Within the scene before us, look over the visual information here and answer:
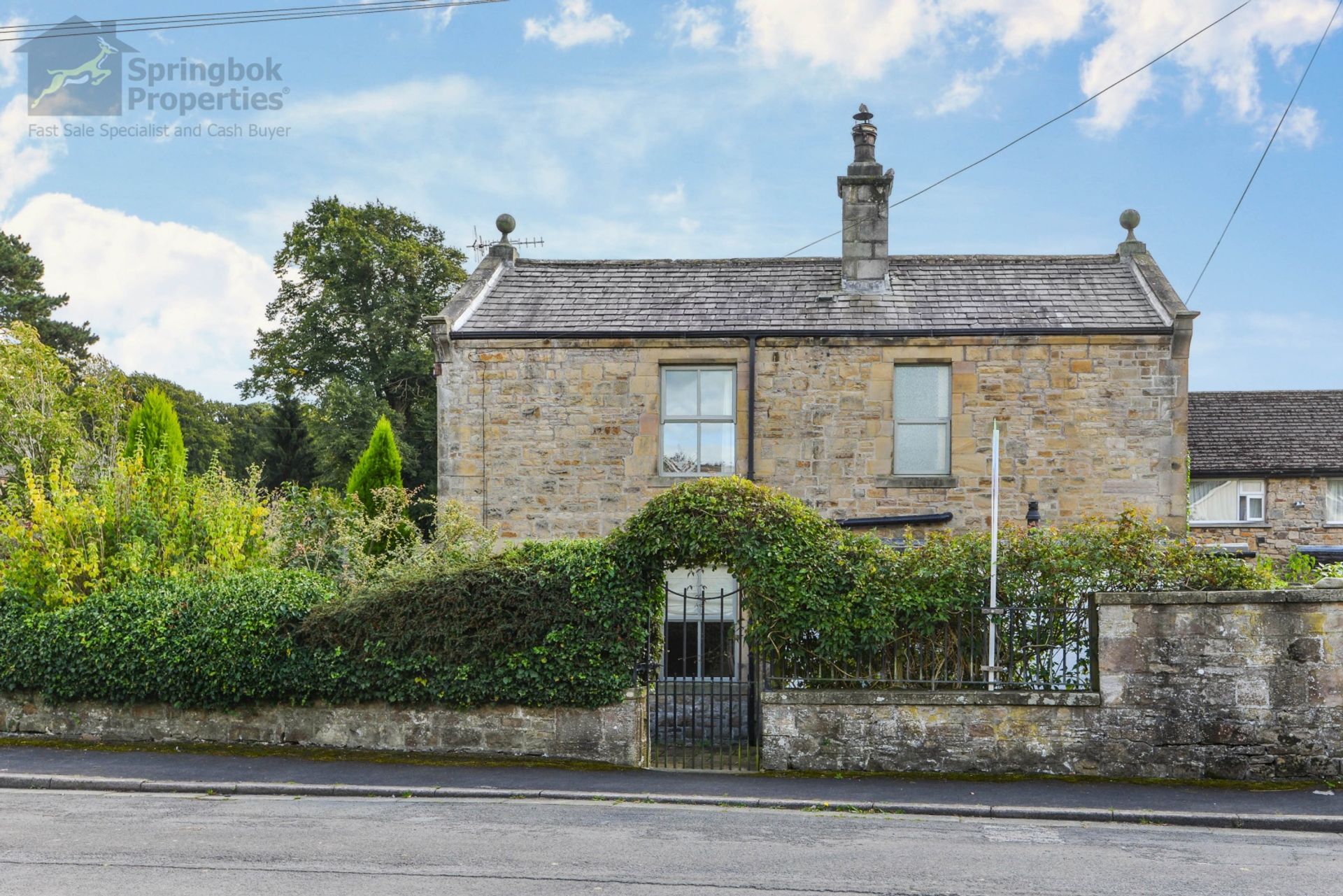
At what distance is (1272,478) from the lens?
27719mm

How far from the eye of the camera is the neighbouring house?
27.5m

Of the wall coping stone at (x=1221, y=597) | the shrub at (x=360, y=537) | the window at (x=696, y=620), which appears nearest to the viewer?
the wall coping stone at (x=1221, y=597)

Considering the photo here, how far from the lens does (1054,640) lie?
415 inches

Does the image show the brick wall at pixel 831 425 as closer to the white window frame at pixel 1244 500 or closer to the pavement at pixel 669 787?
the pavement at pixel 669 787

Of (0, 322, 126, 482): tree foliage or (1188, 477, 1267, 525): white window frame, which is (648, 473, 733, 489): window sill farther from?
(1188, 477, 1267, 525): white window frame

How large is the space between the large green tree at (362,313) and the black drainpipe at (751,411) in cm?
1913

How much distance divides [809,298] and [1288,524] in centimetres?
1837

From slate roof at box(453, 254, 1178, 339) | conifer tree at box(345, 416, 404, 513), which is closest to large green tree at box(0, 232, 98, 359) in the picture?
conifer tree at box(345, 416, 404, 513)

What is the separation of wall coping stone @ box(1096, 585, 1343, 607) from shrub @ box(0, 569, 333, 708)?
26.8ft

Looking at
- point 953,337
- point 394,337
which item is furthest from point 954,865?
point 394,337

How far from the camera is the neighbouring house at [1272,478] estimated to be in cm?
2750

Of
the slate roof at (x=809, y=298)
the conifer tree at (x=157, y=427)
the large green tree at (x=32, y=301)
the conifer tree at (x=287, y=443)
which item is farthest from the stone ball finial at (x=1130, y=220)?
the large green tree at (x=32, y=301)

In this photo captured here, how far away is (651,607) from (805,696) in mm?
1796

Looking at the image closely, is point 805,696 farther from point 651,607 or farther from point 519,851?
point 519,851
